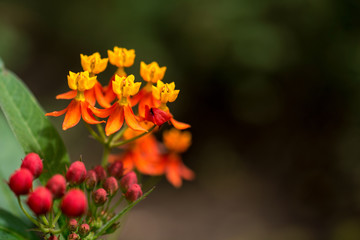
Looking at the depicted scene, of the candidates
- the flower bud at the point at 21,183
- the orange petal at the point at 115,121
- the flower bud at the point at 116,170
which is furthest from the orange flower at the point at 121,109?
the flower bud at the point at 21,183

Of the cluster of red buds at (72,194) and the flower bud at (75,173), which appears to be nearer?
the cluster of red buds at (72,194)

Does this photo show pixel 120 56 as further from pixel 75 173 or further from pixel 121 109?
pixel 75 173

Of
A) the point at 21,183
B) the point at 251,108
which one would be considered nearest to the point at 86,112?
the point at 21,183

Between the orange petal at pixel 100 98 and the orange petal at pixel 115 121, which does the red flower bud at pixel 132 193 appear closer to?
the orange petal at pixel 115 121

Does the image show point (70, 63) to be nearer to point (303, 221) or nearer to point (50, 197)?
point (303, 221)

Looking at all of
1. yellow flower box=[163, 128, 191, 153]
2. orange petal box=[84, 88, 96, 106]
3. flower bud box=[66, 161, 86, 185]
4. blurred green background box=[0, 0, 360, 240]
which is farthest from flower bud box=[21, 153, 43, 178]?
blurred green background box=[0, 0, 360, 240]
